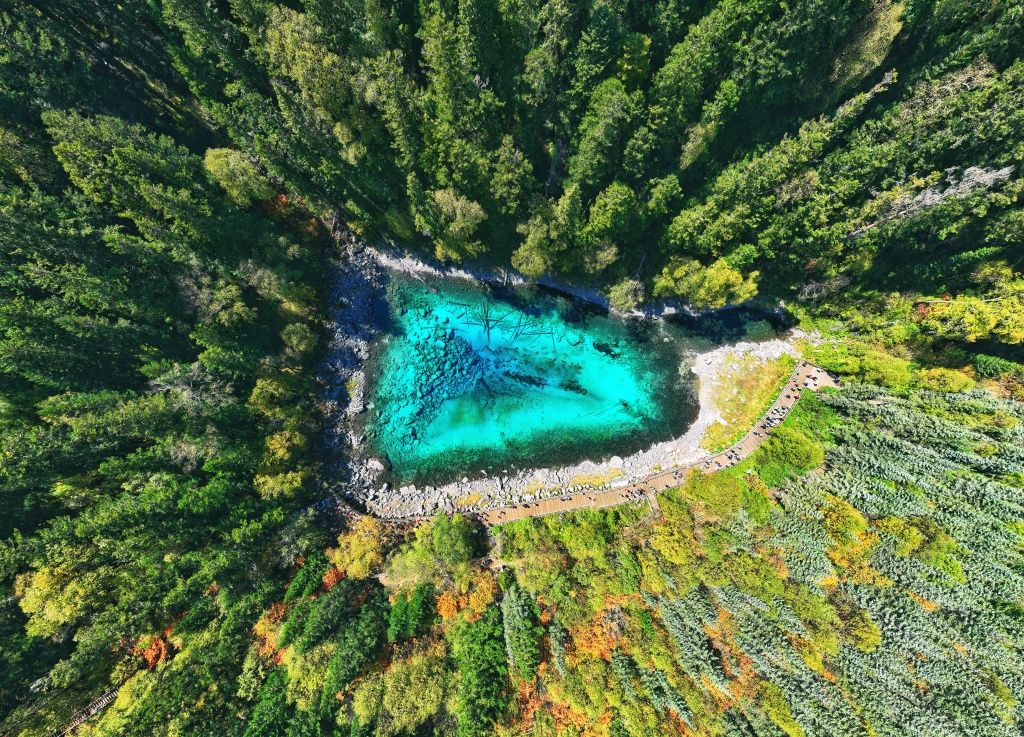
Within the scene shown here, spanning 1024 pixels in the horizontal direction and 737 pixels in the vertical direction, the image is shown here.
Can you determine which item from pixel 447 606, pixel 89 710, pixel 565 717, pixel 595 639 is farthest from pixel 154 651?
pixel 595 639

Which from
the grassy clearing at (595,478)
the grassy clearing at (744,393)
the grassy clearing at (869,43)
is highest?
the grassy clearing at (869,43)

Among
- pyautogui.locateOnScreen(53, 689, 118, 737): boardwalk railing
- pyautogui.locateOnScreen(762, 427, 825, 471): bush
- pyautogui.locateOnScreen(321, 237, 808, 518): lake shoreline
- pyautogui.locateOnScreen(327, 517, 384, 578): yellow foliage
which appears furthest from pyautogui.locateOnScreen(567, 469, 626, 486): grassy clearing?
pyautogui.locateOnScreen(53, 689, 118, 737): boardwalk railing

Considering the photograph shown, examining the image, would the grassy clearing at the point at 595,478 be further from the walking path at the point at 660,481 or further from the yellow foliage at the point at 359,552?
the yellow foliage at the point at 359,552

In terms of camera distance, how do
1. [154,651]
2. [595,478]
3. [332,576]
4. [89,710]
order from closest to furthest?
[89,710] < [154,651] < [332,576] < [595,478]

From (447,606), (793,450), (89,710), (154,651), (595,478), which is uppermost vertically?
(595,478)

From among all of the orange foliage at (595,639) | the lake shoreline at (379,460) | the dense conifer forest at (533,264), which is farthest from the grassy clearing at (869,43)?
the orange foliage at (595,639)

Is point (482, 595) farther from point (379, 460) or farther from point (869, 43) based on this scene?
point (869, 43)

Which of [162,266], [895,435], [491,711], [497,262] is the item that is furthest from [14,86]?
[895,435]
